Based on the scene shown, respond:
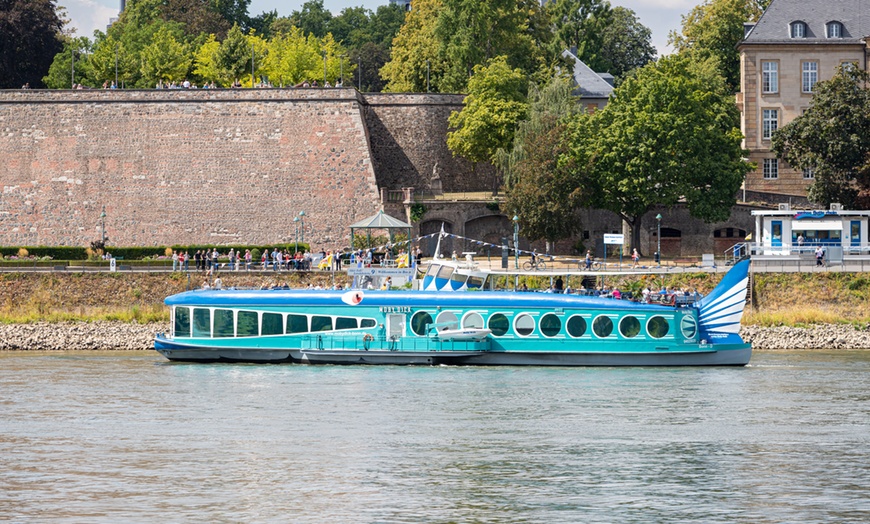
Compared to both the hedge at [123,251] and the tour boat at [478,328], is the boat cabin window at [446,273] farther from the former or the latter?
the hedge at [123,251]

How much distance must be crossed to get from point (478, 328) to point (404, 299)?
2220mm

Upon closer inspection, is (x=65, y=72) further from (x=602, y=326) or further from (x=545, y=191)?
(x=602, y=326)

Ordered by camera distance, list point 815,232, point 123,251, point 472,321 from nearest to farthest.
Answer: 1. point 472,321
2. point 815,232
3. point 123,251

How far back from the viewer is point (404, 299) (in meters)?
41.2

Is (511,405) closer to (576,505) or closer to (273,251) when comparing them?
(576,505)

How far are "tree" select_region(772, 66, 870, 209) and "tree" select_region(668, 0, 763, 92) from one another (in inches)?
886

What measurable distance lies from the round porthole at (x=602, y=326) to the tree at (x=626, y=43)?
66.1m

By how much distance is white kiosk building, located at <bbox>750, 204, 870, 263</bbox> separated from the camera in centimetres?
5667

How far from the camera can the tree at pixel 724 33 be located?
8716cm

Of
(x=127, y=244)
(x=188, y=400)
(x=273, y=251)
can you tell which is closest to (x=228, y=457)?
(x=188, y=400)

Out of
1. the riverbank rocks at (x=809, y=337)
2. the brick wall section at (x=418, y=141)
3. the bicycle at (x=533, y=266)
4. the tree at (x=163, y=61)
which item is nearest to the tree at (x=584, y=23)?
the brick wall section at (x=418, y=141)

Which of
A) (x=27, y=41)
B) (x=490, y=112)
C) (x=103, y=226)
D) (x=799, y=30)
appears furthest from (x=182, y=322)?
(x=27, y=41)

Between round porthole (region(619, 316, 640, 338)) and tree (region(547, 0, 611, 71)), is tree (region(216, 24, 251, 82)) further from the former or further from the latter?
round porthole (region(619, 316, 640, 338))

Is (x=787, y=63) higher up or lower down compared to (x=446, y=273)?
higher up
